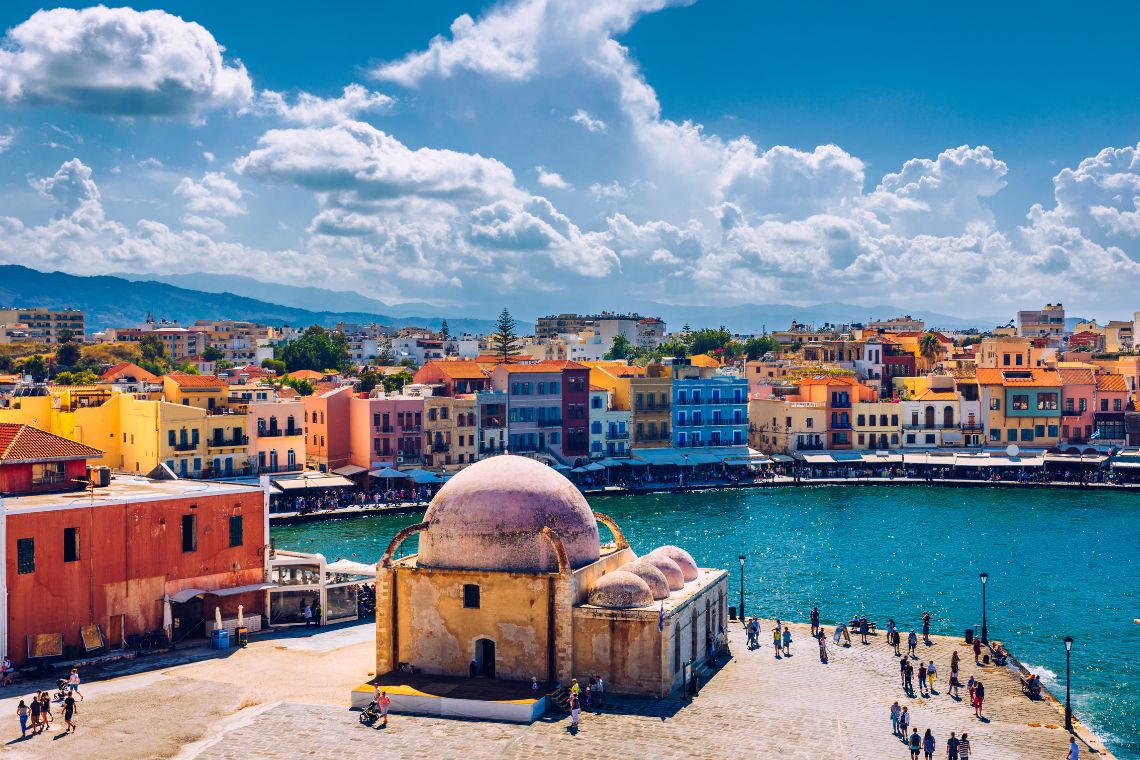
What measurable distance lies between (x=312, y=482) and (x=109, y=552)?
3945cm

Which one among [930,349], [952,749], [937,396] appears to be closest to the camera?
[952,749]

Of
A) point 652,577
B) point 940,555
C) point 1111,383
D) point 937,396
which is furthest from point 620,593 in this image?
point 1111,383

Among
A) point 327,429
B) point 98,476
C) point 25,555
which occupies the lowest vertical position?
point 25,555

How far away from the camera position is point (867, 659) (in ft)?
118

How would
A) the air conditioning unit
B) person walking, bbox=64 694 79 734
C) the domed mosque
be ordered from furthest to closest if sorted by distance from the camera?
the air conditioning unit, the domed mosque, person walking, bbox=64 694 79 734

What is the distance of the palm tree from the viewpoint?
398ft

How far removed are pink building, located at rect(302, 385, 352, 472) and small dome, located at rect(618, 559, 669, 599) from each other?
50666 mm

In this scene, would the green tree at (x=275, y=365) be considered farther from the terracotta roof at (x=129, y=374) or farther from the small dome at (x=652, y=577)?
the small dome at (x=652, y=577)

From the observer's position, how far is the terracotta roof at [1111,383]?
96438 mm

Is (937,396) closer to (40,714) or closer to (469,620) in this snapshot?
(469,620)

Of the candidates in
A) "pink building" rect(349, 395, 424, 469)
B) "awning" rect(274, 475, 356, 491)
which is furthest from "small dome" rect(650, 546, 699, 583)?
"pink building" rect(349, 395, 424, 469)

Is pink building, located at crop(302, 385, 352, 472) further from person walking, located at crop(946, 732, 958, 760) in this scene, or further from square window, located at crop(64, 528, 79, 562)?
person walking, located at crop(946, 732, 958, 760)

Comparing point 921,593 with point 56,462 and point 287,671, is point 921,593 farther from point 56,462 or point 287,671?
point 56,462

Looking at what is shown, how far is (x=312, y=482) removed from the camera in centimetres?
7456
